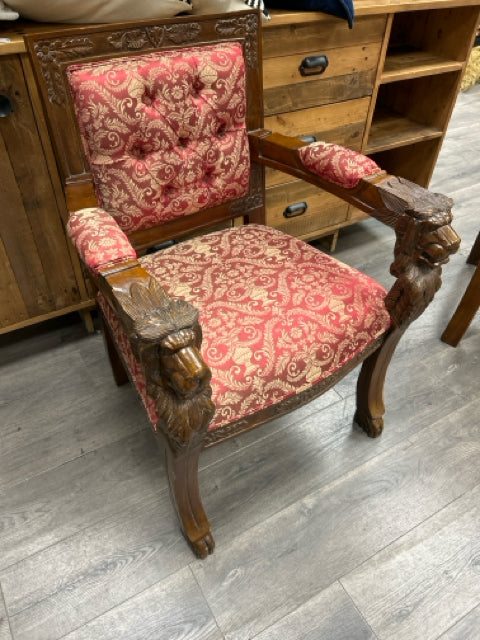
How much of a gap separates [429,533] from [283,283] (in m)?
0.70

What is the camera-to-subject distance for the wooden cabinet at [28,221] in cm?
112

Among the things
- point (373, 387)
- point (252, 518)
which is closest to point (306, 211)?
point (373, 387)

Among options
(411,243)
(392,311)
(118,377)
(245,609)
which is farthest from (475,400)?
(118,377)

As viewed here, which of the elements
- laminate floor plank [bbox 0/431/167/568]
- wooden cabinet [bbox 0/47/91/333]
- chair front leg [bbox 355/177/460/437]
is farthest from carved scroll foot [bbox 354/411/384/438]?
wooden cabinet [bbox 0/47/91/333]

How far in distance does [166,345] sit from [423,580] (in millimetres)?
844

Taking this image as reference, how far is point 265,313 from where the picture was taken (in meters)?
0.91

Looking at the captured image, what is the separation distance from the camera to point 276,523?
1126 mm

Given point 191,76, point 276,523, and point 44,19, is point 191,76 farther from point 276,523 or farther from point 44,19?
point 276,523

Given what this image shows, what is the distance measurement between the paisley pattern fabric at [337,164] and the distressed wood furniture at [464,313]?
73 centimetres

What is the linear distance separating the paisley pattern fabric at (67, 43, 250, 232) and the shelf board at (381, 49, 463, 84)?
2.81 ft

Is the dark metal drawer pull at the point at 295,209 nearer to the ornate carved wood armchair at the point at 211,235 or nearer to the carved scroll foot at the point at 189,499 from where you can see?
the ornate carved wood armchair at the point at 211,235

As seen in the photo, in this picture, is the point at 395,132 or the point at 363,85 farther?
the point at 395,132

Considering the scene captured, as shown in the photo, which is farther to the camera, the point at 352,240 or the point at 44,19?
the point at 352,240

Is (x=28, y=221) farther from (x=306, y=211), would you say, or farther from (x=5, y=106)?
(x=306, y=211)
